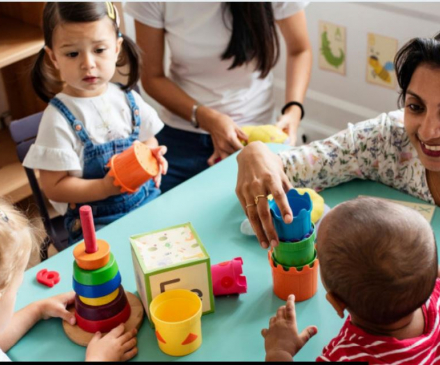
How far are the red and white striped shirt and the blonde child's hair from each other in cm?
53

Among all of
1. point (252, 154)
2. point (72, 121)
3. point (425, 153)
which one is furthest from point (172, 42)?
point (425, 153)

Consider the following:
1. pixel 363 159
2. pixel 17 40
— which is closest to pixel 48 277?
pixel 363 159

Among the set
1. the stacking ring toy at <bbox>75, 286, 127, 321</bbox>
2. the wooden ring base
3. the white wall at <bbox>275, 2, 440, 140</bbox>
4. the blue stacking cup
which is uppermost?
the blue stacking cup

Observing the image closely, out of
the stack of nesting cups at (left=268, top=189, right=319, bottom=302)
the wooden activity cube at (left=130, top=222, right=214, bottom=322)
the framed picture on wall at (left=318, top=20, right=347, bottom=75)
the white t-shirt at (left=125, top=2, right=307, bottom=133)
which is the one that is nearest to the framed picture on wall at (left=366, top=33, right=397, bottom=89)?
the framed picture on wall at (left=318, top=20, right=347, bottom=75)

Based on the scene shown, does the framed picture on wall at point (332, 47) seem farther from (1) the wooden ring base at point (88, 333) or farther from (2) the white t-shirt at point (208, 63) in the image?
(1) the wooden ring base at point (88, 333)

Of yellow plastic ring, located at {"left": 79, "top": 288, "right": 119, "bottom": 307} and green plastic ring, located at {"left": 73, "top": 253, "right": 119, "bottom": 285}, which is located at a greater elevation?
green plastic ring, located at {"left": 73, "top": 253, "right": 119, "bottom": 285}

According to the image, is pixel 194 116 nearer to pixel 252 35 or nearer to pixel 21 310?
pixel 252 35

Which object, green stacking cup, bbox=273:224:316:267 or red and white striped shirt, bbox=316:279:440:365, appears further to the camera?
green stacking cup, bbox=273:224:316:267

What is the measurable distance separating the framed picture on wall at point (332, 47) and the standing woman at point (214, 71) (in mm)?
518

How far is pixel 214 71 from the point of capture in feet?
7.06

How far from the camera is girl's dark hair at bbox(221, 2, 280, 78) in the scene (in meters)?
2.00

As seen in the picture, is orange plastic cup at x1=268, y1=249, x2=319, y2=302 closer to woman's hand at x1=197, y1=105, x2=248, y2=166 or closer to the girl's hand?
woman's hand at x1=197, y1=105, x2=248, y2=166

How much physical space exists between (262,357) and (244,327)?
83 millimetres

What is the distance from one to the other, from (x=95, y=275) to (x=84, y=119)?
65 cm
